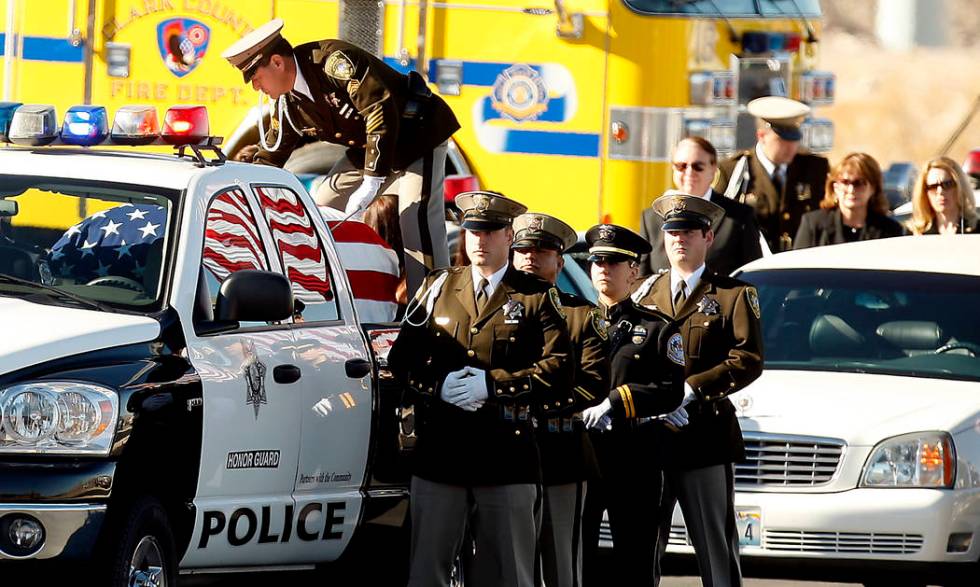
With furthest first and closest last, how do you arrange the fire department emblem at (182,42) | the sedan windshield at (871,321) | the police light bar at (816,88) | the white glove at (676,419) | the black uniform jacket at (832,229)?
the police light bar at (816,88)
the fire department emblem at (182,42)
the black uniform jacket at (832,229)
the sedan windshield at (871,321)
the white glove at (676,419)

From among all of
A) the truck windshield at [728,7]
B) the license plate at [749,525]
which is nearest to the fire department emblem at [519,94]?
the truck windshield at [728,7]

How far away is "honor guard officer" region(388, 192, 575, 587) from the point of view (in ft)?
21.0

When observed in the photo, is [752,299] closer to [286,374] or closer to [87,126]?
[286,374]

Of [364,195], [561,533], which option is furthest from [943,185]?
[561,533]

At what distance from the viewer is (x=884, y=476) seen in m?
7.89

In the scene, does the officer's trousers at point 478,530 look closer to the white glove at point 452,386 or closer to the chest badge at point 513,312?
the white glove at point 452,386

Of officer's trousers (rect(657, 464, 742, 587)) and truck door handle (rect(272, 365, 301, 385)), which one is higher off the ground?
truck door handle (rect(272, 365, 301, 385))

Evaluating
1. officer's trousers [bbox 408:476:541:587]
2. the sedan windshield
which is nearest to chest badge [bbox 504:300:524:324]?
officer's trousers [bbox 408:476:541:587]

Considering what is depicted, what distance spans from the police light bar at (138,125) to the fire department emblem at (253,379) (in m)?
0.89

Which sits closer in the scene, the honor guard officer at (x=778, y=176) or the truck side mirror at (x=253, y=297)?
the truck side mirror at (x=253, y=297)

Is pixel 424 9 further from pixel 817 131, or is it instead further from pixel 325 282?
pixel 325 282

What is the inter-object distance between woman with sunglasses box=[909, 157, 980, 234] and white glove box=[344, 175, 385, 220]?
11.0 ft

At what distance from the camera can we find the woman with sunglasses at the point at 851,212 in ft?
35.3

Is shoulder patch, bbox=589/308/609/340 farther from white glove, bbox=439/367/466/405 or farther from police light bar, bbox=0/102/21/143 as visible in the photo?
police light bar, bbox=0/102/21/143
